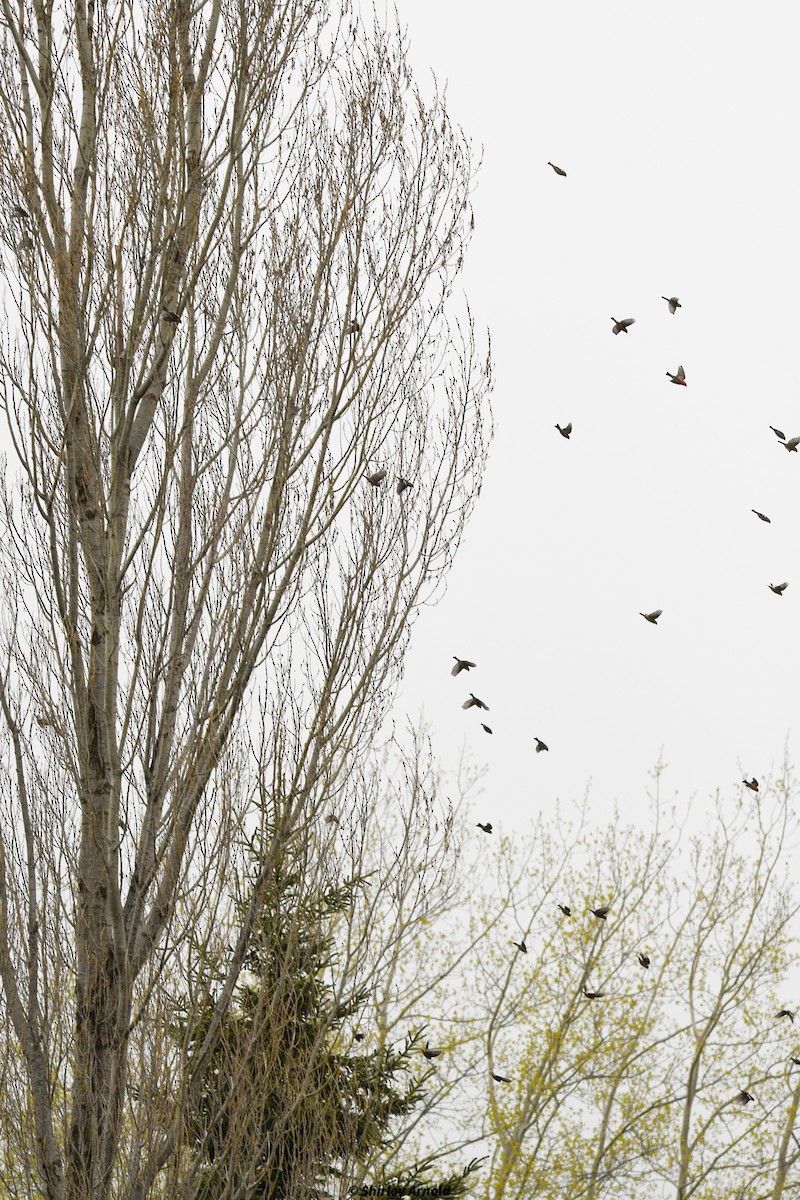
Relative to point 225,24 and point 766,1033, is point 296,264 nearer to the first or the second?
point 225,24

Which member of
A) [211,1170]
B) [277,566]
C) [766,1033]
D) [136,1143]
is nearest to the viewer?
[136,1143]

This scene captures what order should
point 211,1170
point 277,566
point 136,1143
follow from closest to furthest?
point 136,1143 < point 211,1170 < point 277,566

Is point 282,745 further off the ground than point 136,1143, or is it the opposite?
point 282,745

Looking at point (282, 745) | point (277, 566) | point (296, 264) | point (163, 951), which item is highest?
point (296, 264)

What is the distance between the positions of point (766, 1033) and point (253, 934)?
10.5m

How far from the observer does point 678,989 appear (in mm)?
14078

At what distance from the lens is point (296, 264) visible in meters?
5.72

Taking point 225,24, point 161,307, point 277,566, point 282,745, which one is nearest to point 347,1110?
point 282,745

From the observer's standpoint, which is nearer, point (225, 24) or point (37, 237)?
point (37, 237)

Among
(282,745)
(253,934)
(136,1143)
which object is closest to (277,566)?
(282,745)

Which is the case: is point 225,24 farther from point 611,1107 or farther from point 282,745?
point 611,1107

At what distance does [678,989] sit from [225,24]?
11914 millimetres

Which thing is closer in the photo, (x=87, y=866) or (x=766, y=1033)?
(x=87, y=866)

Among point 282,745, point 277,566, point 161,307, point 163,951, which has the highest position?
point 161,307
